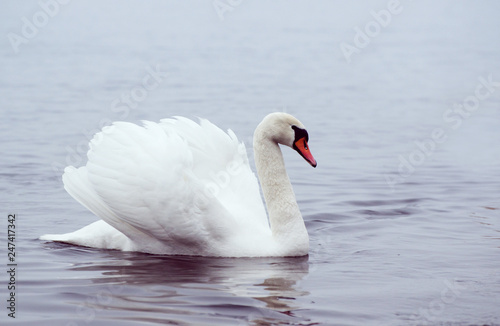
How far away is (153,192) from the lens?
26.2 ft

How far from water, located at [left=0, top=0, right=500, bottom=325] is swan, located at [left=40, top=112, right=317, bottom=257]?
0.67ft

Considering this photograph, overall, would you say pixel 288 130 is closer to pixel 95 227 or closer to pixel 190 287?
pixel 190 287

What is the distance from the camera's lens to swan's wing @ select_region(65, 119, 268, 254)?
799cm

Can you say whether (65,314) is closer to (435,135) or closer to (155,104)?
(435,135)

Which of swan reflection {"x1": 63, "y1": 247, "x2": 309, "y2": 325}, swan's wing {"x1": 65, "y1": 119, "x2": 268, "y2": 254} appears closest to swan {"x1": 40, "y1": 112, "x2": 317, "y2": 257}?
swan's wing {"x1": 65, "y1": 119, "x2": 268, "y2": 254}

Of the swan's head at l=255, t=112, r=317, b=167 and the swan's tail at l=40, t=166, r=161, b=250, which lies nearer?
the swan's tail at l=40, t=166, r=161, b=250

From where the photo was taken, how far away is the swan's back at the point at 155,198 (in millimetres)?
7996

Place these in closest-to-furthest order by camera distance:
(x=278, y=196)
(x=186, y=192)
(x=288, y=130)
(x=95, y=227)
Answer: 1. (x=186, y=192)
2. (x=288, y=130)
3. (x=278, y=196)
4. (x=95, y=227)

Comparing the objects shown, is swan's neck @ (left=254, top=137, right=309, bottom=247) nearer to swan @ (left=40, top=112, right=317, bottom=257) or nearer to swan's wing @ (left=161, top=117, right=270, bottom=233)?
swan @ (left=40, top=112, right=317, bottom=257)

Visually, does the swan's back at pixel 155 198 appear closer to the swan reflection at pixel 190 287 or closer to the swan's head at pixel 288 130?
the swan reflection at pixel 190 287

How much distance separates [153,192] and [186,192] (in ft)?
0.96

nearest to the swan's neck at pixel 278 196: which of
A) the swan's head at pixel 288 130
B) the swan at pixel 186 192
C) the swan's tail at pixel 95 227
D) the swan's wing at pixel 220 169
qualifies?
the swan at pixel 186 192

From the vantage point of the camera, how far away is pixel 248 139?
50.1 feet

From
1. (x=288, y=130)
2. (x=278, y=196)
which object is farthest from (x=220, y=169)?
(x=288, y=130)
